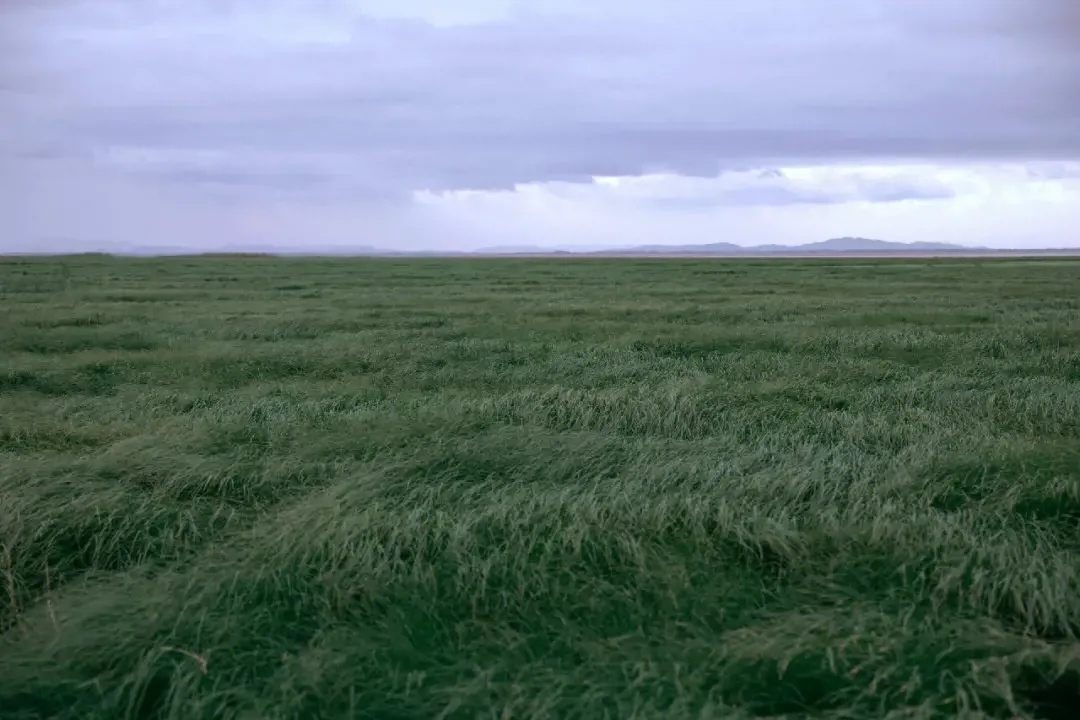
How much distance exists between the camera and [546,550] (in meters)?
4.05

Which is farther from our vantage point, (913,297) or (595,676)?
(913,297)

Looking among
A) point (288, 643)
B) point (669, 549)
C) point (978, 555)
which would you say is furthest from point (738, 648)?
point (288, 643)

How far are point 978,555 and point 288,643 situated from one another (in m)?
3.51

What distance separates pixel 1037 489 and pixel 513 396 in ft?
15.9

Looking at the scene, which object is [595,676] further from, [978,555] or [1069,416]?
[1069,416]

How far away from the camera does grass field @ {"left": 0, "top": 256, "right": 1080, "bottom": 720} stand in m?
3.14

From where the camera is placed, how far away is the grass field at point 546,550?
10.3 ft

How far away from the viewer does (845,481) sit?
520 centimetres

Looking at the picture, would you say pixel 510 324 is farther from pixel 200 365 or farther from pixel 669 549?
pixel 669 549

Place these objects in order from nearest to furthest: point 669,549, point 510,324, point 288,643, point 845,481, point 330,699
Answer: point 330,699, point 288,643, point 669,549, point 845,481, point 510,324

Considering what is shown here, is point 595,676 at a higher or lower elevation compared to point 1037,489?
lower

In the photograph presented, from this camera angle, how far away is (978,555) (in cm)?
388

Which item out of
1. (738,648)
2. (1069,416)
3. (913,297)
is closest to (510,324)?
(1069,416)

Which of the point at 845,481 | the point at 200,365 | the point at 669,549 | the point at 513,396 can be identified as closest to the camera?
the point at 669,549
